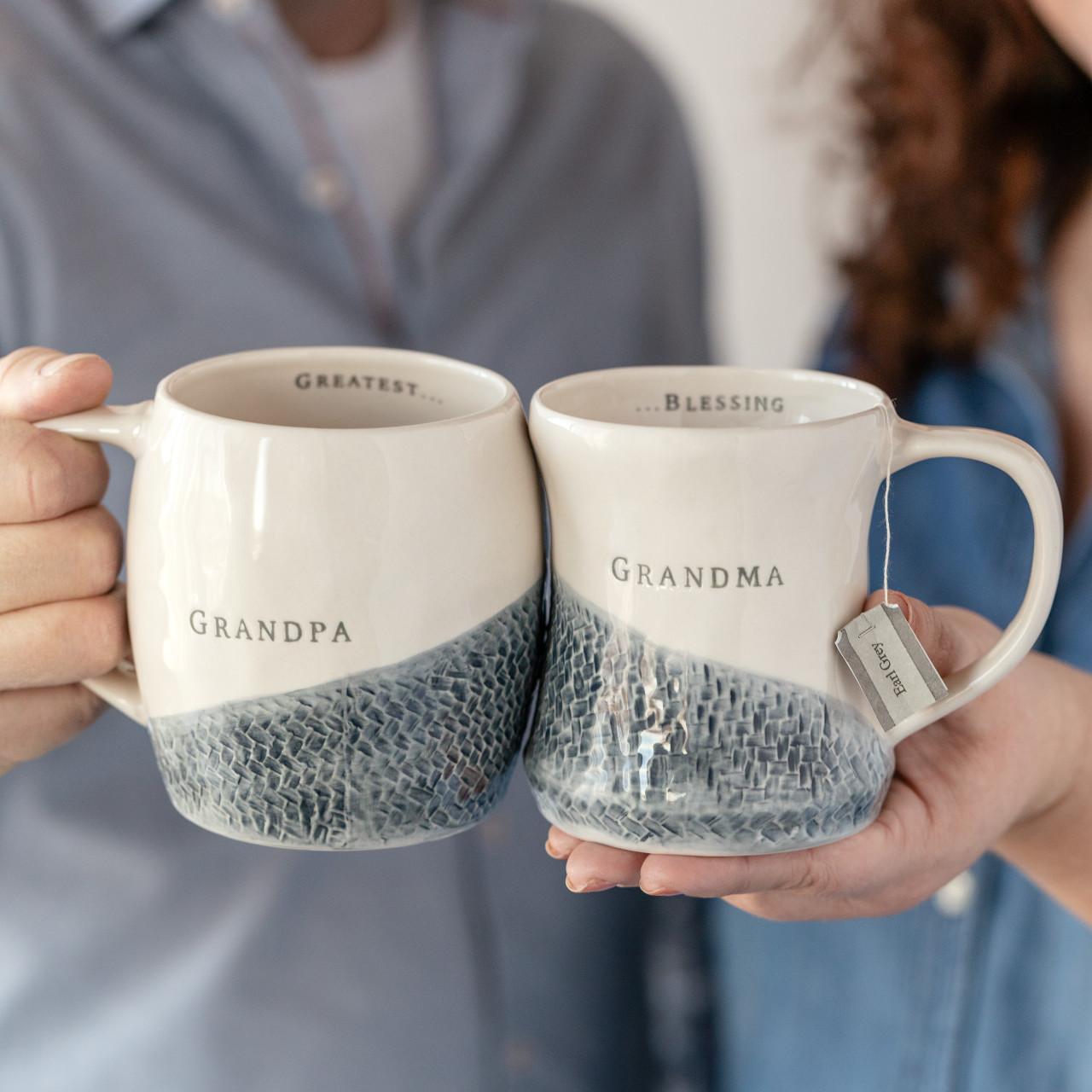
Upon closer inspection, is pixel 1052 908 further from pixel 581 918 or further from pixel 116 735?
pixel 116 735

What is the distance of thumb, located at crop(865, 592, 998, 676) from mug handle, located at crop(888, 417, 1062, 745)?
0.03 m

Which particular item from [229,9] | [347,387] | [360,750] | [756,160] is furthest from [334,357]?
[756,160]

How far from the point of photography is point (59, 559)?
60 cm

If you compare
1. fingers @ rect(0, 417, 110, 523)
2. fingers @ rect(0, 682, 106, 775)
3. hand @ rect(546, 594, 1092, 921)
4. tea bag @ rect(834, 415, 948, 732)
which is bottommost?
hand @ rect(546, 594, 1092, 921)

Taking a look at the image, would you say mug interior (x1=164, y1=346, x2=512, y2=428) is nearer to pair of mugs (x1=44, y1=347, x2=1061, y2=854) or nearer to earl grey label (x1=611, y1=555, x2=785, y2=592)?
pair of mugs (x1=44, y1=347, x2=1061, y2=854)

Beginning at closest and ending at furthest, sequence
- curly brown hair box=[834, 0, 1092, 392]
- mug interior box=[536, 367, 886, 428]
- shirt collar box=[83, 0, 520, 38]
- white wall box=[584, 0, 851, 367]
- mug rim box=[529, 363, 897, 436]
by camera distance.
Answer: mug rim box=[529, 363, 897, 436] < mug interior box=[536, 367, 886, 428] < shirt collar box=[83, 0, 520, 38] < curly brown hair box=[834, 0, 1092, 392] < white wall box=[584, 0, 851, 367]

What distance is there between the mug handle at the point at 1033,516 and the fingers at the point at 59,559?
Result: 46 centimetres

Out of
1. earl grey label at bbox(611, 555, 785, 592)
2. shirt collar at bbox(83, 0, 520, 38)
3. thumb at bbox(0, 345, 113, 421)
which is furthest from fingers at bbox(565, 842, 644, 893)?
shirt collar at bbox(83, 0, 520, 38)

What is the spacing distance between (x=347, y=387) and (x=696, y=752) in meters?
0.32

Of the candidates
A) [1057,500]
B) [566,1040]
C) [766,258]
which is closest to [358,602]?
[1057,500]

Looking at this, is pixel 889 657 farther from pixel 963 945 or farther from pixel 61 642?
pixel 963 945

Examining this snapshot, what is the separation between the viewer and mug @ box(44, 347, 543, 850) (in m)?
0.52

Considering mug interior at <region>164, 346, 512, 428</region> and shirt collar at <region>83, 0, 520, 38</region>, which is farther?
shirt collar at <region>83, 0, 520, 38</region>

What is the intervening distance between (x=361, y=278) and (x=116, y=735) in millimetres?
525
